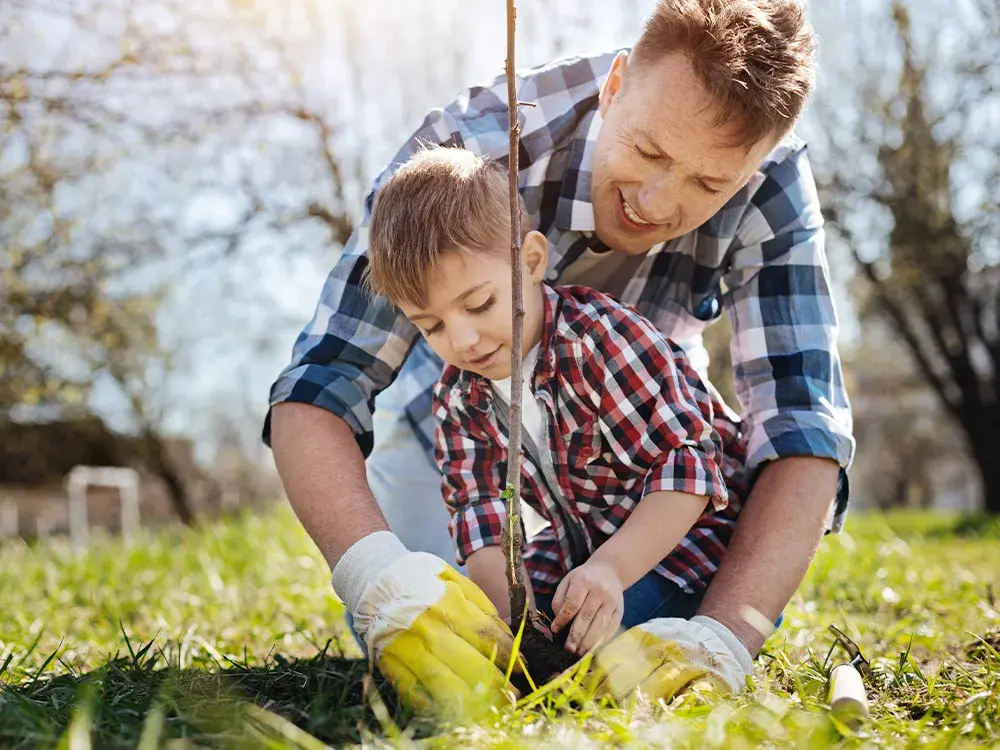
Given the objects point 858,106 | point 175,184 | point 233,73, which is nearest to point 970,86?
point 858,106

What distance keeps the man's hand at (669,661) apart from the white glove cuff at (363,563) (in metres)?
0.42

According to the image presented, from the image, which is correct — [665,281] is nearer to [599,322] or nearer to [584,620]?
[599,322]

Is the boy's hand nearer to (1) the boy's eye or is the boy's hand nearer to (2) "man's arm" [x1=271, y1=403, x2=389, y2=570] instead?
(2) "man's arm" [x1=271, y1=403, x2=389, y2=570]

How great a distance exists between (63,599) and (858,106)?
350 inches

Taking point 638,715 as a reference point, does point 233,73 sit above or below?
above

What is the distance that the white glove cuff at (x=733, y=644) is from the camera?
5.78 ft

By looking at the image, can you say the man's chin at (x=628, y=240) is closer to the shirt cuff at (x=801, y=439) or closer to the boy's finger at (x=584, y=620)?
the shirt cuff at (x=801, y=439)

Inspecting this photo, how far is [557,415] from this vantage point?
204 cm

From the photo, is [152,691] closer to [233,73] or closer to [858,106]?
[233,73]

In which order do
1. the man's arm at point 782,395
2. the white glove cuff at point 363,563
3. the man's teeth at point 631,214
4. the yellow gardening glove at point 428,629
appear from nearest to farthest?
the yellow gardening glove at point 428,629 < the white glove cuff at point 363,563 < the man's arm at point 782,395 < the man's teeth at point 631,214

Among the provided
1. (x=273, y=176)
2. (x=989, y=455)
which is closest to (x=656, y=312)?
(x=273, y=176)

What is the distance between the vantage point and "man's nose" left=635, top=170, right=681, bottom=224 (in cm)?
206

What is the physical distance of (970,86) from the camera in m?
8.89

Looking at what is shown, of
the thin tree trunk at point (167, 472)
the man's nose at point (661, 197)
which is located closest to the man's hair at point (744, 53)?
the man's nose at point (661, 197)
